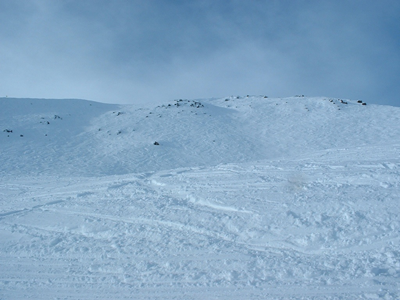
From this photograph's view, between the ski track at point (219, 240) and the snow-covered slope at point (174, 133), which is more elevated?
the snow-covered slope at point (174, 133)

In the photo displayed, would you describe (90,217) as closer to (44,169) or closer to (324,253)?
(324,253)

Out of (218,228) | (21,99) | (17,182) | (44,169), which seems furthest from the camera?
(21,99)

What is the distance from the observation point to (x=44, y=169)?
11.9m

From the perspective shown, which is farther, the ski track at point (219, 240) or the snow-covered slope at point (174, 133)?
the snow-covered slope at point (174, 133)

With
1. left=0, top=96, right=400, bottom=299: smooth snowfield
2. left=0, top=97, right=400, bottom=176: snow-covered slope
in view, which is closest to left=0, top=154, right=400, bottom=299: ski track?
left=0, top=96, right=400, bottom=299: smooth snowfield

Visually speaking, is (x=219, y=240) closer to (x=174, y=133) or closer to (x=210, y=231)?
(x=210, y=231)

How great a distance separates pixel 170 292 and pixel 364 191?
432cm

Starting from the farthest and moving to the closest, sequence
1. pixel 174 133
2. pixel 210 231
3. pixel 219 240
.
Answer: pixel 174 133 → pixel 210 231 → pixel 219 240

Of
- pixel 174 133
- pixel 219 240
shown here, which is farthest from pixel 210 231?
pixel 174 133

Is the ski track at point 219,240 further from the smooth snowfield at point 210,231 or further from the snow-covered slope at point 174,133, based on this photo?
the snow-covered slope at point 174,133

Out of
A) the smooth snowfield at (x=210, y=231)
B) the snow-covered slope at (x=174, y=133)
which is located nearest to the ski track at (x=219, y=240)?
the smooth snowfield at (x=210, y=231)

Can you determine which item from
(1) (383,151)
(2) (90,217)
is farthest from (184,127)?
(2) (90,217)

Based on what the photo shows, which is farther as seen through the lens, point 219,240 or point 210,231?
point 210,231

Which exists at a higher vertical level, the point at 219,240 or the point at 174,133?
the point at 174,133
